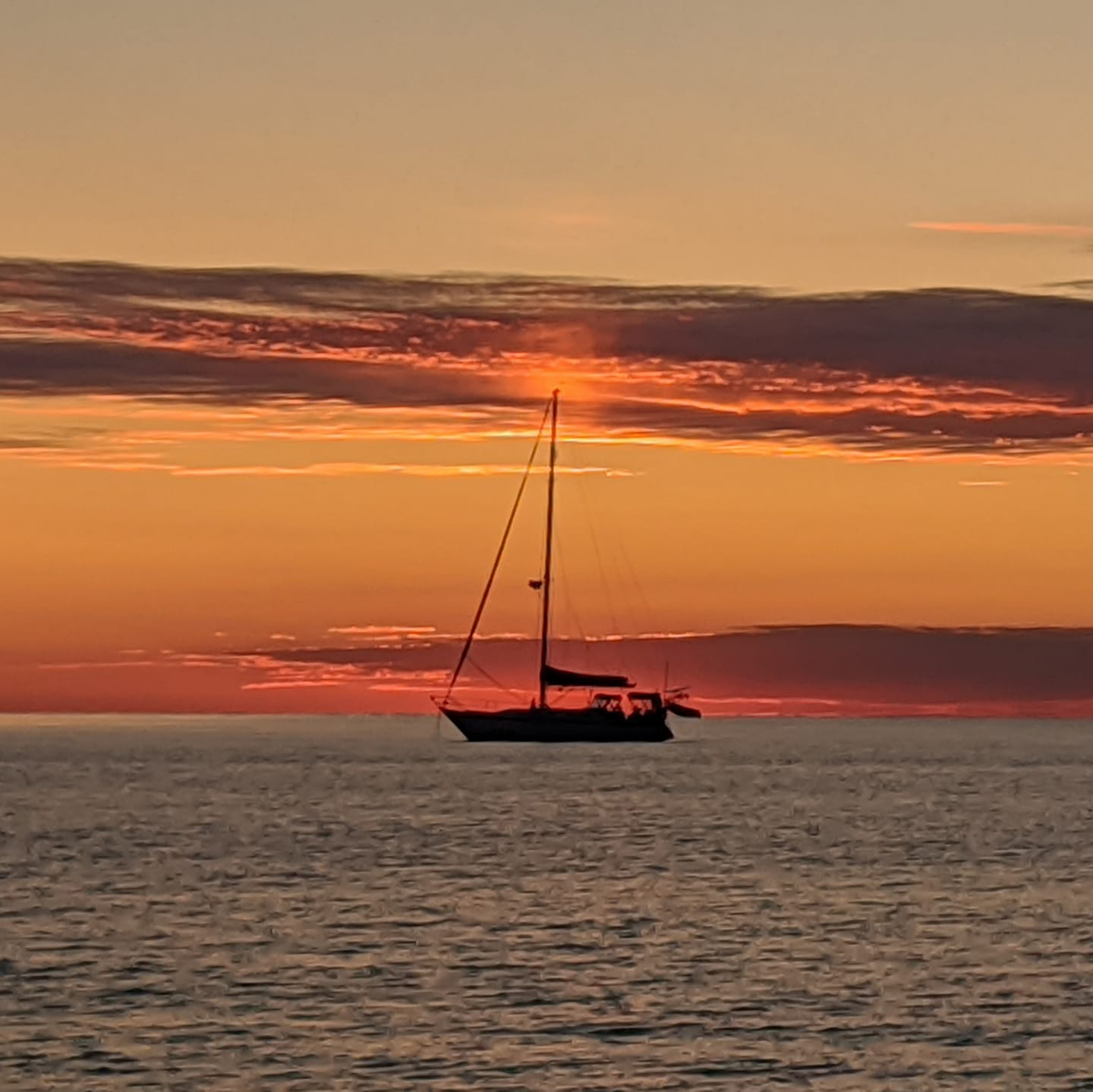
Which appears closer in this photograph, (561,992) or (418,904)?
(561,992)

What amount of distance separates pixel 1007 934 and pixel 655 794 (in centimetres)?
9940

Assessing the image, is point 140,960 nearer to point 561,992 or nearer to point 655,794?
point 561,992

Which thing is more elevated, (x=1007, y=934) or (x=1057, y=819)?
(x=1007, y=934)

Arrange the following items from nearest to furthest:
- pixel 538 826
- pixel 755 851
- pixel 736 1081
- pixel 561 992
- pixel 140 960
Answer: pixel 736 1081 < pixel 561 992 < pixel 140 960 < pixel 755 851 < pixel 538 826

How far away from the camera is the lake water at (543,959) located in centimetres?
5012

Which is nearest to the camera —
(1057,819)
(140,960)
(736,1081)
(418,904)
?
(736,1081)

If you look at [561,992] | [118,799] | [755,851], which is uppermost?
[561,992]

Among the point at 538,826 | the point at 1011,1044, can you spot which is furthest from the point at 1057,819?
the point at 1011,1044

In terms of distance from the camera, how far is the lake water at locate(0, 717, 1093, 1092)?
164 feet

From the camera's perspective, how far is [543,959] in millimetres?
65062

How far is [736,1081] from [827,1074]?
6.78 feet

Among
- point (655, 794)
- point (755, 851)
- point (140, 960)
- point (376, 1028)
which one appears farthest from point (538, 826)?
point (376, 1028)

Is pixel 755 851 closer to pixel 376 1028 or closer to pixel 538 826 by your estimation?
pixel 538 826

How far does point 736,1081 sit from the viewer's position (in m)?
48.4
